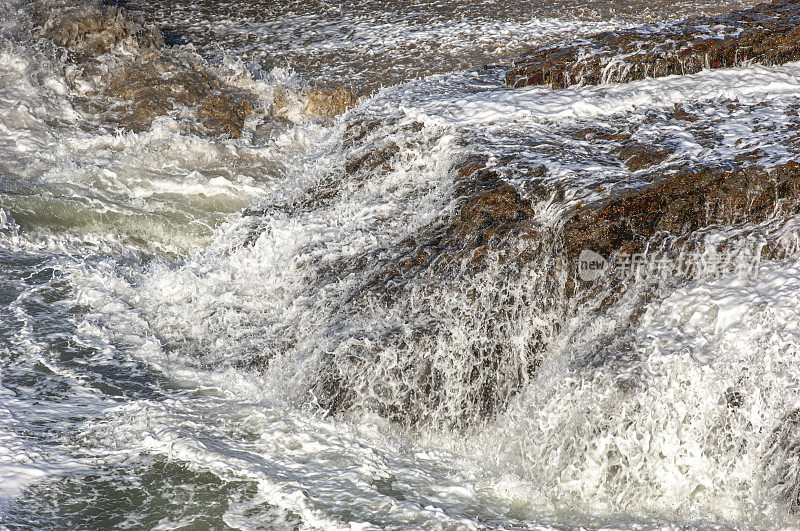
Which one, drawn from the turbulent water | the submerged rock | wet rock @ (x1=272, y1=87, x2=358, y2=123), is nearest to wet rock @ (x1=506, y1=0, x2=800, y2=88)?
the turbulent water

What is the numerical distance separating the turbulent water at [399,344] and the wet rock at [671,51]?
0.19m

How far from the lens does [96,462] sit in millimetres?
3443

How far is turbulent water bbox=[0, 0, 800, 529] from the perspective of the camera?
3355mm

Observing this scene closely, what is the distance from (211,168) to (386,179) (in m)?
2.58

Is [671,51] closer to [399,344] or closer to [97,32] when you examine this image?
[399,344]

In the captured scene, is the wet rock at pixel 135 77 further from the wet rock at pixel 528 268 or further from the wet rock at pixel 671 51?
the wet rock at pixel 528 268

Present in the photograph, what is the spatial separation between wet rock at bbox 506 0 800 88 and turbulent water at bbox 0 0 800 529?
0.62 ft

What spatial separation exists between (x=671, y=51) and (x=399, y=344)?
3.76 m

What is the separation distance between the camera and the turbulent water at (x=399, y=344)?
3.36 m

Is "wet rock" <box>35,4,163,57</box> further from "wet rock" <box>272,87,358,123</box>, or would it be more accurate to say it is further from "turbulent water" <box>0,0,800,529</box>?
"turbulent water" <box>0,0,800,529</box>

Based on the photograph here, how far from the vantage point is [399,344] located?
13.3 ft

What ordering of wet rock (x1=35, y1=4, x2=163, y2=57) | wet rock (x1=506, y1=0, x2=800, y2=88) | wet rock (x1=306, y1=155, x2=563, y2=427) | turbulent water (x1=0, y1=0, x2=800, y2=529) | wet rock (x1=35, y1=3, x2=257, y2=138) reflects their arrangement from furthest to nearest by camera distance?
wet rock (x1=35, y1=4, x2=163, y2=57)
wet rock (x1=35, y1=3, x2=257, y2=138)
wet rock (x1=506, y1=0, x2=800, y2=88)
wet rock (x1=306, y1=155, x2=563, y2=427)
turbulent water (x1=0, y1=0, x2=800, y2=529)

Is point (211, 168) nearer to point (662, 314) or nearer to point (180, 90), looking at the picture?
point (180, 90)
